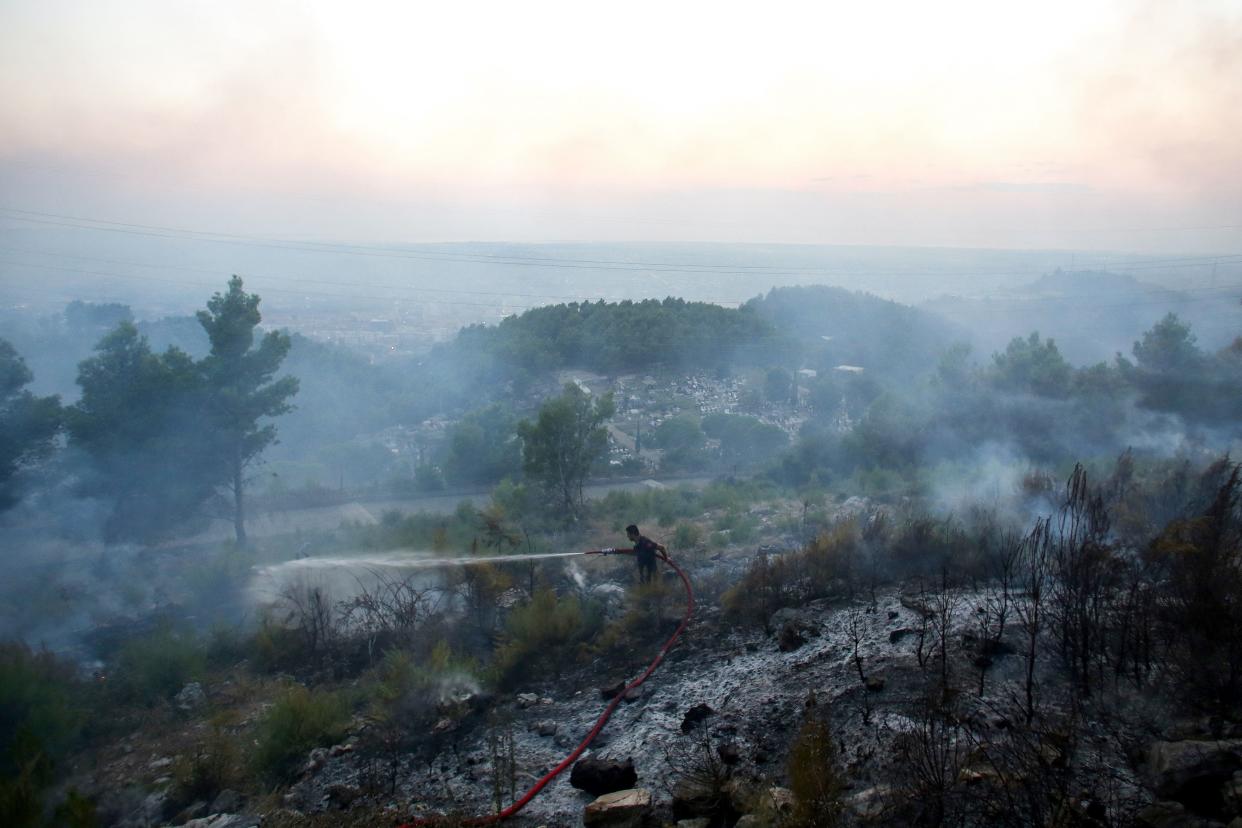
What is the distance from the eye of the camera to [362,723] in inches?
311

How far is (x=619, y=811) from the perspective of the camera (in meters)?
5.22

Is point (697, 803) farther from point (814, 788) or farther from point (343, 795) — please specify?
point (343, 795)

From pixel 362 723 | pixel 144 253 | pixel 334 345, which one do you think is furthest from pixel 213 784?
pixel 144 253

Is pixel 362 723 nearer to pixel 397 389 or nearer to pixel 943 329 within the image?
pixel 397 389

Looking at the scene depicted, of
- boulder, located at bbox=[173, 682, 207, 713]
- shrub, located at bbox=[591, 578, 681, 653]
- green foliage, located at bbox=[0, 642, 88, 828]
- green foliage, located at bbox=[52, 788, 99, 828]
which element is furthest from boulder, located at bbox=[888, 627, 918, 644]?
boulder, located at bbox=[173, 682, 207, 713]

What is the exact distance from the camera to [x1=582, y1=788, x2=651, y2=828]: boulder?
516 cm

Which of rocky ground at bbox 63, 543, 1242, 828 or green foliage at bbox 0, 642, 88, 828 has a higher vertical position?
rocky ground at bbox 63, 543, 1242, 828

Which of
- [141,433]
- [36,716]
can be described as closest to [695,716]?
[36,716]

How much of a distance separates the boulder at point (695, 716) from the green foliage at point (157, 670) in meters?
7.70

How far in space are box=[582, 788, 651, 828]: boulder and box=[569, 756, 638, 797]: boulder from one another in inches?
17.7

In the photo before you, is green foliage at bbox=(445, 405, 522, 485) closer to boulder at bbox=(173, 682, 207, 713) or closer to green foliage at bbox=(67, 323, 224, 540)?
green foliage at bbox=(67, 323, 224, 540)

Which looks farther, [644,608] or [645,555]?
[645,555]

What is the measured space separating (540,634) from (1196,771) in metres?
6.66

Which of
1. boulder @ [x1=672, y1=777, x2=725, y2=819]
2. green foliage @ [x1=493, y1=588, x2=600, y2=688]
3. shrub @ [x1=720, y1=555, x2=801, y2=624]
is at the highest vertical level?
boulder @ [x1=672, y1=777, x2=725, y2=819]
